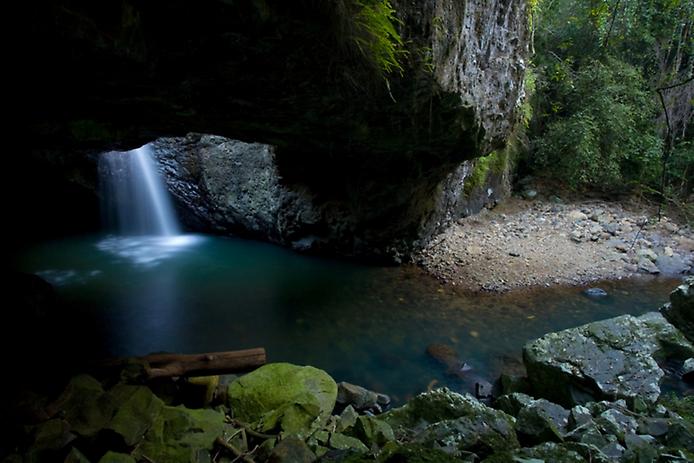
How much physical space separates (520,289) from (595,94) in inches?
283

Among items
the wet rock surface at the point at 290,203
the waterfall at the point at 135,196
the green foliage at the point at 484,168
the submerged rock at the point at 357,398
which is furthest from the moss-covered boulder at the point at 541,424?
the waterfall at the point at 135,196

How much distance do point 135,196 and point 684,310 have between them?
11.8 meters

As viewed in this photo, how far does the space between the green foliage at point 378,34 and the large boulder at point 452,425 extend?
2.88 metres

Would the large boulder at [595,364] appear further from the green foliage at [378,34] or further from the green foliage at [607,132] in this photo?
the green foliage at [607,132]

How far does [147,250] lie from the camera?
32.3 feet

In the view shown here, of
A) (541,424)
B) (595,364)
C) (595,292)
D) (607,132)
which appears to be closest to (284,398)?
(541,424)

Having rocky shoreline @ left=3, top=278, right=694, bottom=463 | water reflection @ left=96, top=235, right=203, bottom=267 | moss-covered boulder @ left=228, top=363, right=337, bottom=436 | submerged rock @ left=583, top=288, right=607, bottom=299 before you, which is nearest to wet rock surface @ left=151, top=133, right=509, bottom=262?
water reflection @ left=96, top=235, right=203, bottom=267

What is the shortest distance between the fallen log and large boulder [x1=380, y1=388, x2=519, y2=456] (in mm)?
1356

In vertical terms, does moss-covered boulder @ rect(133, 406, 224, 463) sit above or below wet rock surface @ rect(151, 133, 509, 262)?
below

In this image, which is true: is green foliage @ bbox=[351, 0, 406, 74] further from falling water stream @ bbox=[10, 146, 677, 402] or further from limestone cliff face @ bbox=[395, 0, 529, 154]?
falling water stream @ bbox=[10, 146, 677, 402]

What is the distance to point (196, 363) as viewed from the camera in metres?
3.79

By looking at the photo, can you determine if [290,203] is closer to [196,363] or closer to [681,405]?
[196,363]

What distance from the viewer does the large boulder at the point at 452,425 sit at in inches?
102

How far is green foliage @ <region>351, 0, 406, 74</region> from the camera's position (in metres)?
3.17
